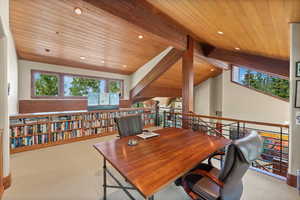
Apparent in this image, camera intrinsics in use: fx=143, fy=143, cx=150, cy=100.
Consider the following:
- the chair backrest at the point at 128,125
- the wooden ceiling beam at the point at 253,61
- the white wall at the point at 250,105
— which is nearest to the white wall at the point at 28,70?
the chair backrest at the point at 128,125

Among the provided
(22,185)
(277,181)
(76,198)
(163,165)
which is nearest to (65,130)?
(22,185)

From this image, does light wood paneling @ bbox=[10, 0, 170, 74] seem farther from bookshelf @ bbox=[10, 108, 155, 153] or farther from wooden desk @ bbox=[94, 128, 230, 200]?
wooden desk @ bbox=[94, 128, 230, 200]

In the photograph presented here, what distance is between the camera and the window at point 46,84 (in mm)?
4961

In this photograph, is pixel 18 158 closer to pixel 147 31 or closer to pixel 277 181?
pixel 147 31

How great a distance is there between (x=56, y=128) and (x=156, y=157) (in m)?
3.46

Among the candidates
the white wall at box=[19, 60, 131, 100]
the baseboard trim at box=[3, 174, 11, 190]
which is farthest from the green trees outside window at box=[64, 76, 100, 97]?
the baseboard trim at box=[3, 174, 11, 190]

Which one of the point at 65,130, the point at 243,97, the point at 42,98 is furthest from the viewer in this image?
the point at 243,97

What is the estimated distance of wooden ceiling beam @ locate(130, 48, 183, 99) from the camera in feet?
16.3

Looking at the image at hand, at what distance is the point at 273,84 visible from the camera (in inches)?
249

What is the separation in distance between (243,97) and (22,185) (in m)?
8.11

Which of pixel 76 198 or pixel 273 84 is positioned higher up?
pixel 273 84

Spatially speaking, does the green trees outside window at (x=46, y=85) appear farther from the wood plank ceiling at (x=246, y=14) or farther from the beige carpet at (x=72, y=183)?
the wood plank ceiling at (x=246, y=14)

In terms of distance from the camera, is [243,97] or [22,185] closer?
[22,185]

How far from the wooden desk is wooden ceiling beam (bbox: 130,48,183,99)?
346 centimetres
